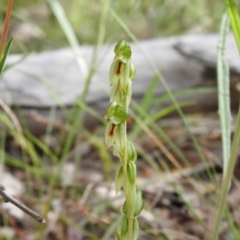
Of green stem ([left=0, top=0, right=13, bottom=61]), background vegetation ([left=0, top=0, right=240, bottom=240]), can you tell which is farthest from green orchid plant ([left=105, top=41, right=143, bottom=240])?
background vegetation ([left=0, top=0, right=240, bottom=240])

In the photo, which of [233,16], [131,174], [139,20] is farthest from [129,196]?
[139,20]

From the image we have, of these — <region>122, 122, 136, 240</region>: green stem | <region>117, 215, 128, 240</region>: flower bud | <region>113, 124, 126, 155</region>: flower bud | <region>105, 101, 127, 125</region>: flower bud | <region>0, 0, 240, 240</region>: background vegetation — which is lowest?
<region>117, 215, 128, 240</region>: flower bud

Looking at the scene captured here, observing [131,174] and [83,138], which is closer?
[131,174]

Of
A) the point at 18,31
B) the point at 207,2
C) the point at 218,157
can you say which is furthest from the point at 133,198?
the point at 18,31

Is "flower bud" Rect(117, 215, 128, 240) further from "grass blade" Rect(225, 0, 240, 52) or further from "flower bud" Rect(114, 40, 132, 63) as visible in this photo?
"grass blade" Rect(225, 0, 240, 52)

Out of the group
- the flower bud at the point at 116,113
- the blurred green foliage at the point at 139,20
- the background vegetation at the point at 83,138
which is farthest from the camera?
the blurred green foliage at the point at 139,20

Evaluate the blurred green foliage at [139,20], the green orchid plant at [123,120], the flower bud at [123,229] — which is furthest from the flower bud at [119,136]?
the blurred green foliage at [139,20]

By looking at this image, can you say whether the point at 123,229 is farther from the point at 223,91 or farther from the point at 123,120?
the point at 223,91

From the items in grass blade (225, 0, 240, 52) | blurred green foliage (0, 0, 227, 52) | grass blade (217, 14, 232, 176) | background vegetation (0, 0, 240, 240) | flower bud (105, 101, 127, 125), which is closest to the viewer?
flower bud (105, 101, 127, 125)

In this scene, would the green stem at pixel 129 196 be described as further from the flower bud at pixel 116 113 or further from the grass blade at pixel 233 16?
the grass blade at pixel 233 16

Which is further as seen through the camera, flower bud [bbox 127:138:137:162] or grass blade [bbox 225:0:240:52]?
grass blade [bbox 225:0:240:52]

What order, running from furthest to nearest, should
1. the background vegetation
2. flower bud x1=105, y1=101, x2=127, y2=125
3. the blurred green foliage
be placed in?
the blurred green foliage → the background vegetation → flower bud x1=105, y1=101, x2=127, y2=125
